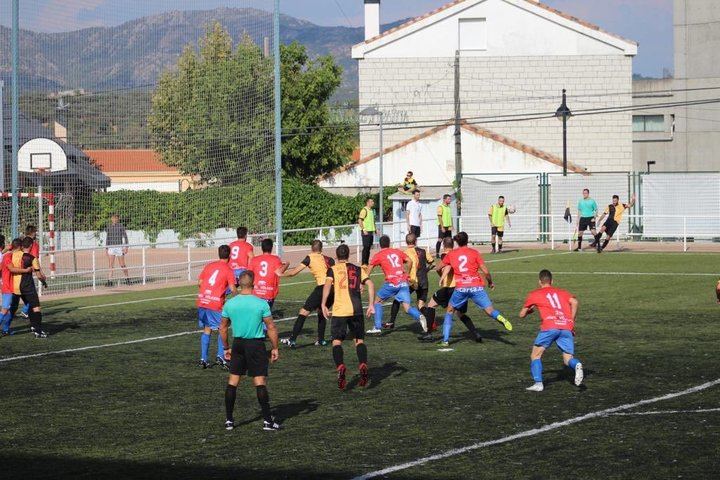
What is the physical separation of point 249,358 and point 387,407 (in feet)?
7.07

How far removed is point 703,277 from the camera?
29031 millimetres

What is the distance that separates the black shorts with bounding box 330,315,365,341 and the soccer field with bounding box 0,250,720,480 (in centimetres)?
69

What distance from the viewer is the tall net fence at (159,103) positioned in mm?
33062

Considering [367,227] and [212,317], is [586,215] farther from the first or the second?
[212,317]

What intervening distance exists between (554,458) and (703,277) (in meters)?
19.7

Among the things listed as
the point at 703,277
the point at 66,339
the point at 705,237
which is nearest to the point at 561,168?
the point at 705,237

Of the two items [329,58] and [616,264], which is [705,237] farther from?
[329,58]

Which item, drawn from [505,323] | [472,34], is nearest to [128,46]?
[505,323]

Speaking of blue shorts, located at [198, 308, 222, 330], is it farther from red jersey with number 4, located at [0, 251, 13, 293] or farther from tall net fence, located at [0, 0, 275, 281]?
tall net fence, located at [0, 0, 275, 281]

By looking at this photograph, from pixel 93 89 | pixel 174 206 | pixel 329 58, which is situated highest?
pixel 329 58

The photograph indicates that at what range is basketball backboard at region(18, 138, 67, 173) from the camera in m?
32.0

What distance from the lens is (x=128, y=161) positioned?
4241 centimetres

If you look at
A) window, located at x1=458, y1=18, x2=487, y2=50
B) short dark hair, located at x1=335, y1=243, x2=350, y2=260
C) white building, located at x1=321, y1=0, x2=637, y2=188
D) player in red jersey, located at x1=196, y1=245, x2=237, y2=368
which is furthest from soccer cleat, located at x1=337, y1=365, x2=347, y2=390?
window, located at x1=458, y1=18, x2=487, y2=50

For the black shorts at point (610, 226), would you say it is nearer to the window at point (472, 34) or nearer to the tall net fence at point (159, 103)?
the tall net fence at point (159, 103)
